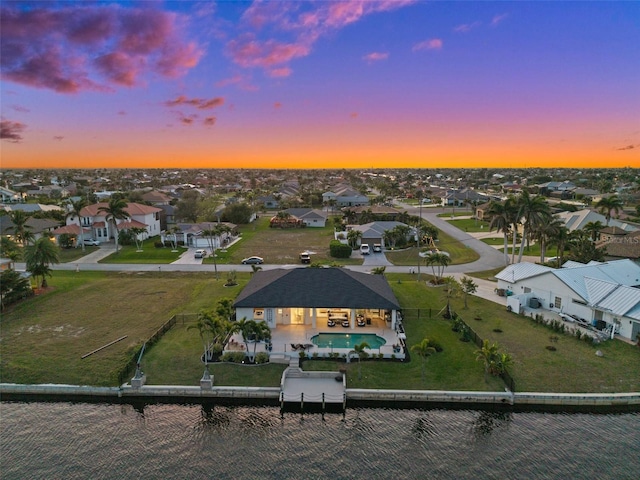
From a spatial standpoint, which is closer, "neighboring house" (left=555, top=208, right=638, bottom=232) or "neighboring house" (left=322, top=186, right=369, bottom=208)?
"neighboring house" (left=555, top=208, right=638, bottom=232)

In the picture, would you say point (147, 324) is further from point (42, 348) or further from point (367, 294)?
point (367, 294)

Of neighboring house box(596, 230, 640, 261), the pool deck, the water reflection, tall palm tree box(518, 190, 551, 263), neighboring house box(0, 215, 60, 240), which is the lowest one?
the water reflection

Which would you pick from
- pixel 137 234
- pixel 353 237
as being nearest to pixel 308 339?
pixel 353 237

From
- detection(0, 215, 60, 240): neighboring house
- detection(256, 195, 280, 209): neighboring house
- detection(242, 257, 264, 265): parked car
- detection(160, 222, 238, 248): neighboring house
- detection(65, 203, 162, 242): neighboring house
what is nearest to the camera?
detection(242, 257, 264, 265): parked car

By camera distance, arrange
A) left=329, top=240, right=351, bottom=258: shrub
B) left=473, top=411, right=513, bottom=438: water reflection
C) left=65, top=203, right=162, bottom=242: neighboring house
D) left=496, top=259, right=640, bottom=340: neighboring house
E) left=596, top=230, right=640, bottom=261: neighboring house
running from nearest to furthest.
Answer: left=473, top=411, right=513, bottom=438: water reflection < left=496, top=259, right=640, bottom=340: neighboring house < left=596, top=230, right=640, bottom=261: neighboring house < left=329, top=240, right=351, bottom=258: shrub < left=65, top=203, right=162, bottom=242: neighboring house

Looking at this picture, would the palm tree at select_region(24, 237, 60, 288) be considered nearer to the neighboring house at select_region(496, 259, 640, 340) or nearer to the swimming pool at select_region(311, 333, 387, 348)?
the swimming pool at select_region(311, 333, 387, 348)

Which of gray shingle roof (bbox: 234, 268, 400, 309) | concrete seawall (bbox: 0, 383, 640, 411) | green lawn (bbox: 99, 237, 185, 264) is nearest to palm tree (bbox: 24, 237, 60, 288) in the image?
green lawn (bbox: 99, 237, 185, 264)

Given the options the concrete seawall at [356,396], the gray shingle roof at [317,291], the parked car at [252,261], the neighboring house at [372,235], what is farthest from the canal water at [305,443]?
the neighboring house at [372,235]
